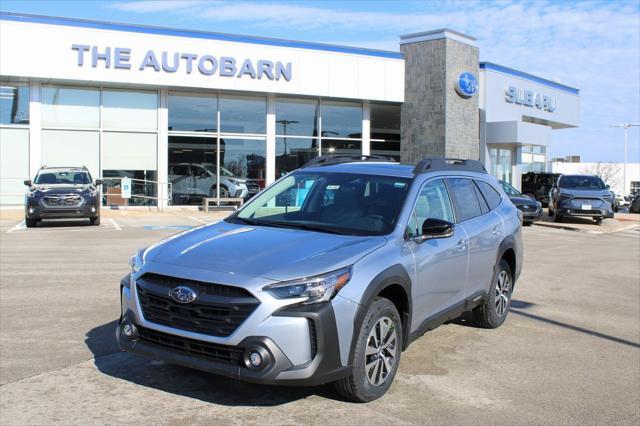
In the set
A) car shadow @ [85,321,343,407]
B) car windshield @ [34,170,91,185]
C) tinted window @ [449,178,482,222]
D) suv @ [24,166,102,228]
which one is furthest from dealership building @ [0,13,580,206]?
car shadow @ [85,321,343,407]

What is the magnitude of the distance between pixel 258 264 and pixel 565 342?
3.69 m

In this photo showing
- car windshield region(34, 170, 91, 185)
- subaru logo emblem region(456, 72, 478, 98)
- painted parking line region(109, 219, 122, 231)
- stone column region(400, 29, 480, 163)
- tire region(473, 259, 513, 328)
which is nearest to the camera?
tire region(473, 259, 513, 328)

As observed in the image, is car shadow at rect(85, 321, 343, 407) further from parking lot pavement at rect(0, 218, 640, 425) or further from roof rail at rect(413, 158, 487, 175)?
roof rail at rect(413, 158, 487, 175)

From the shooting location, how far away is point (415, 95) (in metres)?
27.5

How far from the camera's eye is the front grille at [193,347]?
3.92m

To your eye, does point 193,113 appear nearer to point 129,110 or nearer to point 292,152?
point 129,110

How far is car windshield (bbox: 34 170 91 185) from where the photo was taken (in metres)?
17.4

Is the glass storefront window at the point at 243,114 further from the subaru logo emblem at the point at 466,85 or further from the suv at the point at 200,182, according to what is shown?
the subaru logo emblem at the point at 466,85

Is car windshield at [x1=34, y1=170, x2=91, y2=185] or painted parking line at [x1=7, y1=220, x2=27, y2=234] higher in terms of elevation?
car windshield at [x1=34, y1=170, x2=91, y2=185]

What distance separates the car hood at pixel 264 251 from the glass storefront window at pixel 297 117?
21636 mm

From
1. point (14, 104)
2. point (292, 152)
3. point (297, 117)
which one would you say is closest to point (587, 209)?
point (292, 152)

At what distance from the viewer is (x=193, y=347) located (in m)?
4.06

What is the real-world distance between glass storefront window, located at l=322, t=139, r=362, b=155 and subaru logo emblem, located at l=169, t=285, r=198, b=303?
2326cm

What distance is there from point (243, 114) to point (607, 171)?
96.3 meters
